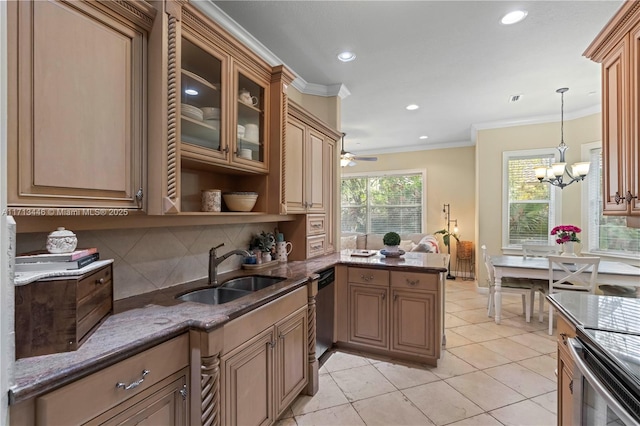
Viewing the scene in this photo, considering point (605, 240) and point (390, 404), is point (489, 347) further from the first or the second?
point (605, 240)

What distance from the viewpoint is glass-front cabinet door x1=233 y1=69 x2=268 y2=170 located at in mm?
2098

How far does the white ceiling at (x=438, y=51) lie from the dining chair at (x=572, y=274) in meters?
2.00

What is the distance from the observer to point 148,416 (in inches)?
46.3

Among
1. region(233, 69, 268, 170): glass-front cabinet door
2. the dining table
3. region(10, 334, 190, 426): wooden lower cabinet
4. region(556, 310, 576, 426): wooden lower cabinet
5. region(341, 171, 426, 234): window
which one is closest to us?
region(10, 334, 190, 426): wooden lower cabinet

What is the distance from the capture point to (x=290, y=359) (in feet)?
6.61

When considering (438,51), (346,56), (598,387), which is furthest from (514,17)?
(598,387)

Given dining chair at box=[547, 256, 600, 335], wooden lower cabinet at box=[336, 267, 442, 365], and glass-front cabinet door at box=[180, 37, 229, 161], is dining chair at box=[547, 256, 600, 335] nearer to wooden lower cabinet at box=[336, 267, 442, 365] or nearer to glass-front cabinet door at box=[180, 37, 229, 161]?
wooden lower cabinet at box=[336, 267, 442, 365]

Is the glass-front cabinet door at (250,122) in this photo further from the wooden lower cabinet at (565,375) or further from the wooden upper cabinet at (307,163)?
the wooden lower cabinet at (565,375)

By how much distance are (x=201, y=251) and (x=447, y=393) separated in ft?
7.00

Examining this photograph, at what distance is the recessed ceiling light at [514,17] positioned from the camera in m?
2.29

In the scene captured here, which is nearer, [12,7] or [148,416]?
[12,7]

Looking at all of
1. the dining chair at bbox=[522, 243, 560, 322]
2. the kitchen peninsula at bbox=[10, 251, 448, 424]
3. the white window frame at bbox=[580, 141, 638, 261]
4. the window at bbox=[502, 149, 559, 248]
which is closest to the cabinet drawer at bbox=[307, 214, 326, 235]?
the kitchen peninsula at bbox=[10, 251, 448, 424]

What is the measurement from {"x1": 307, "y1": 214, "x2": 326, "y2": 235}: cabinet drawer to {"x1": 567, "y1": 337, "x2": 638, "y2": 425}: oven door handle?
2.21m

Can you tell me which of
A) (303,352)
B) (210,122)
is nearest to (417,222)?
(303,352)
